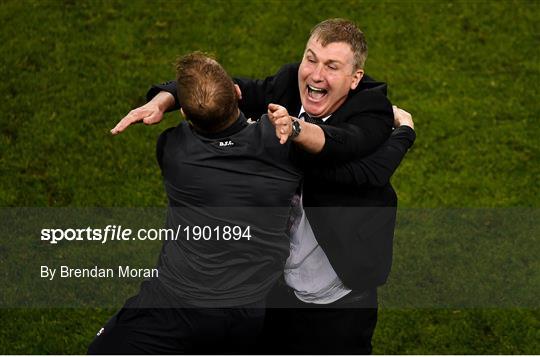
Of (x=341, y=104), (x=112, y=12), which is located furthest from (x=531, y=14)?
(x=341, y=104)

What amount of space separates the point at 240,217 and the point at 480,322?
12.6ft

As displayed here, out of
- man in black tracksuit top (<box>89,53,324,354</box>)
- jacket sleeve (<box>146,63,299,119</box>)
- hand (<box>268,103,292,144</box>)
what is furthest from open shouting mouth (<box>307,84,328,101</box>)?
hand (<box>268,103,292,144</box>)

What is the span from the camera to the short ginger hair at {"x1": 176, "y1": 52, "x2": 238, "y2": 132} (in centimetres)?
437

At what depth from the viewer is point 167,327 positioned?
14.9 ft

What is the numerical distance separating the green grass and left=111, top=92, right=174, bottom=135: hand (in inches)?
118

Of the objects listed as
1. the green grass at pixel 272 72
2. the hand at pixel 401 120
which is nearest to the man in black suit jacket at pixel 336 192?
the hand at pixel 401 120

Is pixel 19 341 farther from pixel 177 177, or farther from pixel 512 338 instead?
pixel 512 338

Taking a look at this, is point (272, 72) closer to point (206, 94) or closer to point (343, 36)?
point (343, 36)

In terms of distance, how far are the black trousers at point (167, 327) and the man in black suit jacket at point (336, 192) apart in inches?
19.4

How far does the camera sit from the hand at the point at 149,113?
4633 mm

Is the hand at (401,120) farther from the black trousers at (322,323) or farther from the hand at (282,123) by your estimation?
the hand at (282,123)

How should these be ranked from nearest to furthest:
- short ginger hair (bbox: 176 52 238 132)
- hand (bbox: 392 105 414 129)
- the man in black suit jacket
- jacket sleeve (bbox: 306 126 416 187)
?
short ginger hair (bbox: 176 52 238 132) → jacket sleeve (bbox: 306 126 416 187) → the man in black suit jacket → hand (bbox: 392 105 414 129)

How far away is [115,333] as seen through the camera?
4.59 metres

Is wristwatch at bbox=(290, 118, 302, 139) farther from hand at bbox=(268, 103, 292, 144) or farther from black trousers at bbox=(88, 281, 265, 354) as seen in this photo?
black trousers at bbox=(88, 281, 265, 354)
